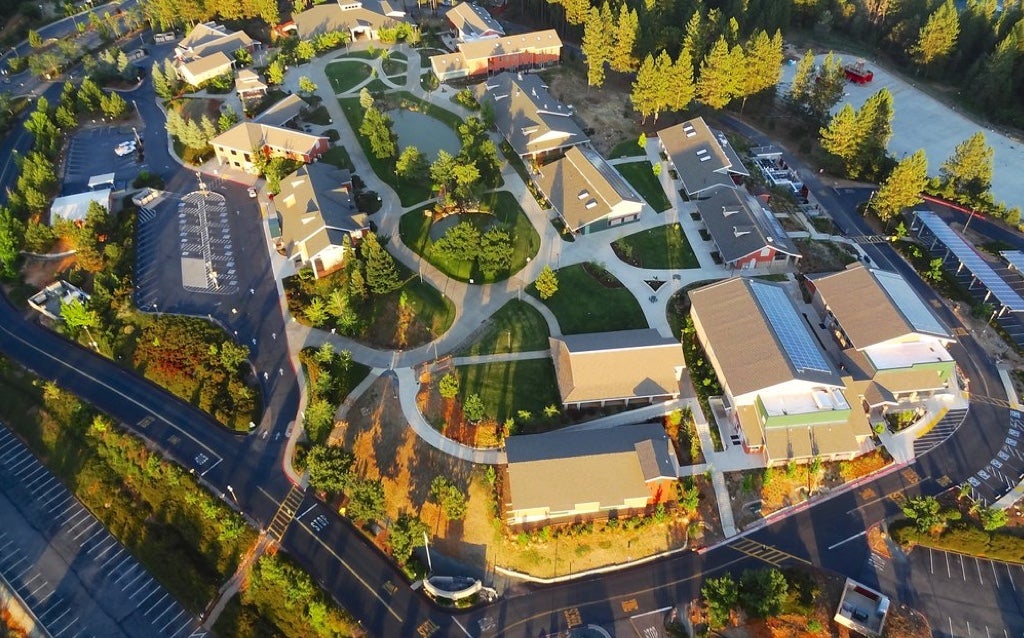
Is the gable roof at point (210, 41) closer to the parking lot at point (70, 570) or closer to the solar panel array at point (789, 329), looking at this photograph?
the parking lot at point (70, 570)

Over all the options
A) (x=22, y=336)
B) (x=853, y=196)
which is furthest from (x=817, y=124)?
(x=22, y=336)

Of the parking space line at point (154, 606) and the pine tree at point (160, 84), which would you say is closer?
the parking space line at point (154, 606)

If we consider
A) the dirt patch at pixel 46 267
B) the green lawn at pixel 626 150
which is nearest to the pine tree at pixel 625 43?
the green lawn at pixel 626 150

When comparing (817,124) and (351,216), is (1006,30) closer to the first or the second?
(817,124)

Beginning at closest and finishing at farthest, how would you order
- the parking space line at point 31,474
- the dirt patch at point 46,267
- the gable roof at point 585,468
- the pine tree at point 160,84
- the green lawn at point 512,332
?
the gable roof at point 585,468, the parking space line at point 31,474, the green lawn at point 512,332, the dirt patch at point 46,267, the pine tree at point 160,84

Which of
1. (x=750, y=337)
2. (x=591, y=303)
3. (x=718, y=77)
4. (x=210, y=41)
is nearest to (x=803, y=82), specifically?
(x=718, y=77)

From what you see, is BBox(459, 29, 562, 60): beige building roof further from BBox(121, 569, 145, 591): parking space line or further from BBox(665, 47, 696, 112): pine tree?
BBox(121, 569, 145, 591): parking space line

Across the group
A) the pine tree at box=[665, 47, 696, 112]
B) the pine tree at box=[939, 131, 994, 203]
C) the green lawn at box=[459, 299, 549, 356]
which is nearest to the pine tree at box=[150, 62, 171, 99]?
the green lawn at box=[459, 299, 549, 356]

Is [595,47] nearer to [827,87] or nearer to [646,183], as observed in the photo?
[646,183]
